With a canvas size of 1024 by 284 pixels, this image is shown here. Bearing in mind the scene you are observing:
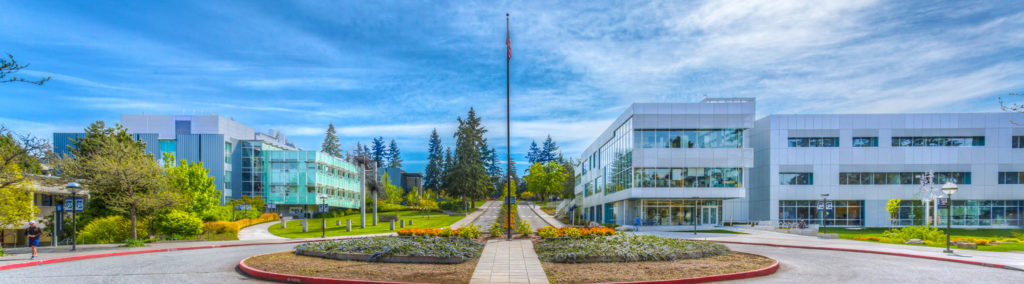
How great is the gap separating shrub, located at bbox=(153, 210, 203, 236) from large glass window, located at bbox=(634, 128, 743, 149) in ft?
107

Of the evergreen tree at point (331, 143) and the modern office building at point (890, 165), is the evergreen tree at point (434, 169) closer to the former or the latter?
the evergreen tree at point (331, 143)

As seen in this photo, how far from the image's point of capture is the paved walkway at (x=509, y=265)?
13750mm

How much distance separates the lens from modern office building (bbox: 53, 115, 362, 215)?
6925 cm

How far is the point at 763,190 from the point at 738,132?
13.0 metres

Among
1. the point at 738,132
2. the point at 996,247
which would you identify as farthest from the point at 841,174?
the point at 996,247

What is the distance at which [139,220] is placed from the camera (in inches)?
1319

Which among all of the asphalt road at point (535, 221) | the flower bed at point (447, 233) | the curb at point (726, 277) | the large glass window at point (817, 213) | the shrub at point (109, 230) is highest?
the curb at point (726, 277)

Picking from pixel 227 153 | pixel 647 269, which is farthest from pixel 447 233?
pixel 227 153

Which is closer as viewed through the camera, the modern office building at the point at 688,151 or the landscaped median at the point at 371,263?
the landscaped median at the point at 371,263

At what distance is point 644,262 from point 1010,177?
58.9 meters

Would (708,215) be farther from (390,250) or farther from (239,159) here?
(239,159)

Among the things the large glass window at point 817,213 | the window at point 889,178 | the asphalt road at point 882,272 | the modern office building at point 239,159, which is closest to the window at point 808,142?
the window at point 889,178

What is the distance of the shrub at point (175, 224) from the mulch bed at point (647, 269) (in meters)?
25.5

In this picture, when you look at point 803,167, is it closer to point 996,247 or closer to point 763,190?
point 763,190
